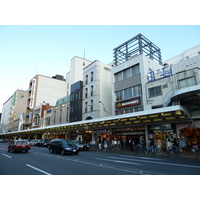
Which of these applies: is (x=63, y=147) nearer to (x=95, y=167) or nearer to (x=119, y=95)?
(x=95, y=167)

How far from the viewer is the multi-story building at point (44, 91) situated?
73.5 metres

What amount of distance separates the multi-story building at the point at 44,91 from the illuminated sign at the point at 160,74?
57.4 m

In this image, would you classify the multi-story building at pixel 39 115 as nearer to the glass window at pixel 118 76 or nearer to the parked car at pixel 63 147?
the glass window at pixel 118 76

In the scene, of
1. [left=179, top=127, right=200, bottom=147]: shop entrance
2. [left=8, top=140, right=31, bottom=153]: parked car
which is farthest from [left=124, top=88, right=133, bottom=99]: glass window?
[left=8, top=140, right=31, bottom=153]: parked car

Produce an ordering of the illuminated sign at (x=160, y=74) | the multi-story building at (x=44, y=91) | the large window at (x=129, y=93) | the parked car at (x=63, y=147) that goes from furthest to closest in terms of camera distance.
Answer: the multi-story building at (x=44, y=91), the large window at (x=129, y=93), the illuminated sign at (x=160, y=74), the parked car at (x=63, y=147)

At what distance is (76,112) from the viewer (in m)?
40.2

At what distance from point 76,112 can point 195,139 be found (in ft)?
89.4

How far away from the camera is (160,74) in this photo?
25.1 meters

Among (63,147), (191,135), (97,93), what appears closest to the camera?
(63,147)

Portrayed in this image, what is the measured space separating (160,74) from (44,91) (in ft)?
204

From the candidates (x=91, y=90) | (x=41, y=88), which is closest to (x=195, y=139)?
(x=91, y=90)

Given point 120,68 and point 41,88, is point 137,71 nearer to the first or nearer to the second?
point 120,68

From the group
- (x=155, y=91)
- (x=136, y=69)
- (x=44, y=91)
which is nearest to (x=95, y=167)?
(x=155, y=91)

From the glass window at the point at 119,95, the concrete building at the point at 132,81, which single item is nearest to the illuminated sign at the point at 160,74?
the concrete building at the point at 132,81
